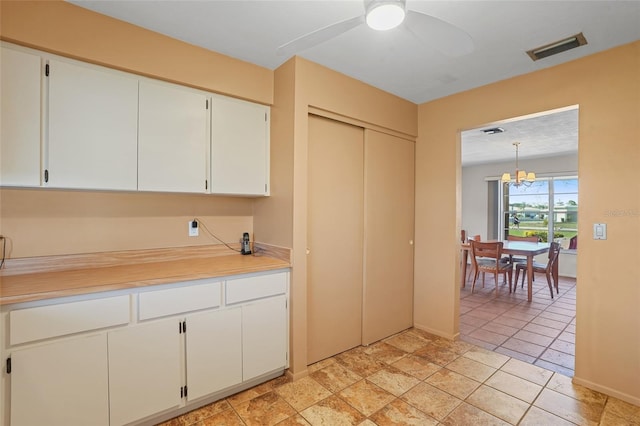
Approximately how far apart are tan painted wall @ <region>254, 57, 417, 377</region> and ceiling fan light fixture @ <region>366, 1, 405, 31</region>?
1.02m

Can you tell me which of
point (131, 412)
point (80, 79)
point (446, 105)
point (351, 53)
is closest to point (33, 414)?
point (131, 412)

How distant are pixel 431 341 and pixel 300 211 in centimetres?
192

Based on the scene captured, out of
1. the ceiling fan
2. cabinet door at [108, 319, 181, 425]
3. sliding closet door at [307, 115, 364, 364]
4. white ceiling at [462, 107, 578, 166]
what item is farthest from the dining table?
cabinet door at [108, 319, 181, 425]

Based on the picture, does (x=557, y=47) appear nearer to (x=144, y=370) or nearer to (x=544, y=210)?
(x=144, y=370)

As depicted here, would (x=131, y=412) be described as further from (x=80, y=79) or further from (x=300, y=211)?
(x=80, y=79)

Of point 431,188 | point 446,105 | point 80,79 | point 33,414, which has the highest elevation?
point 446,105

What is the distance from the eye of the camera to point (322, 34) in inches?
58.9

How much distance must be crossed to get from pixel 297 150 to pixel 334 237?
2.75ft

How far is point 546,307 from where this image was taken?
413 cm

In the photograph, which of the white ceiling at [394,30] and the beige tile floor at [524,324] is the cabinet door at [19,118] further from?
the beige tile floor at [524,324]

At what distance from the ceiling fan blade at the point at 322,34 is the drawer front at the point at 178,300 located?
4.84ft

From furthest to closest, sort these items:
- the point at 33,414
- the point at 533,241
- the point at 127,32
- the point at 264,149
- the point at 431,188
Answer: the point at 533,241
the point at 431,188
the point at 264,149
the point at 127,32
the point at 33,414

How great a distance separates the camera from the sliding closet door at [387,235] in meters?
2.92

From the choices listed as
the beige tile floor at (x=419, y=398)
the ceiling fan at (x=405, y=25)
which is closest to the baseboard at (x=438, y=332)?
the beige tile floor at (x=419, y=398)
